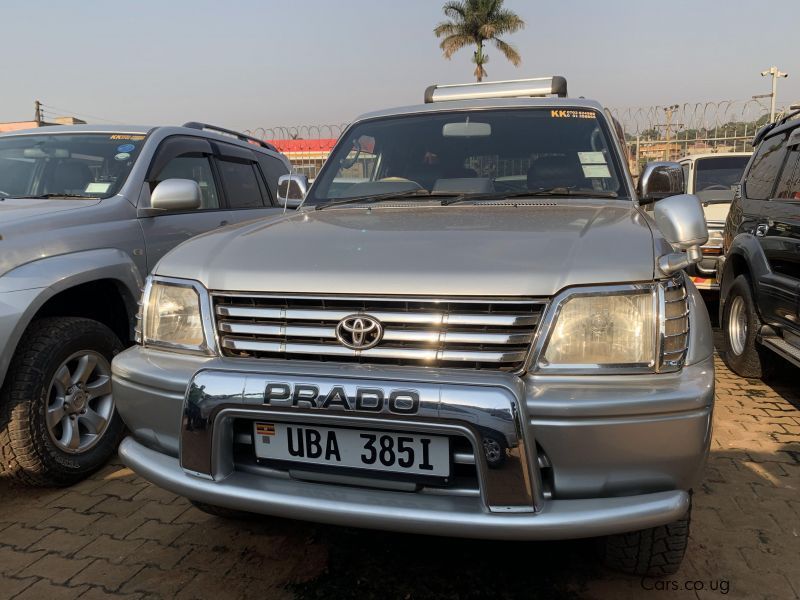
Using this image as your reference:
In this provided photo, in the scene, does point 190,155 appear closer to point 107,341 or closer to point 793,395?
point 107,341

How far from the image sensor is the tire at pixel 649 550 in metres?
2.11

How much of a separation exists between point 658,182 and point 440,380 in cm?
199

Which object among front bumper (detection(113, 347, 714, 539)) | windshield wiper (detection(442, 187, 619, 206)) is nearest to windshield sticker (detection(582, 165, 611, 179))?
windshield wiper (detection(442, 187, 619, 206))

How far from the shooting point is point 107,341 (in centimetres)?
335

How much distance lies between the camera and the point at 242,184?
517cm

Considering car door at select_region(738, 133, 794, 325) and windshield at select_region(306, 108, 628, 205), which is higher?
windshield at select_region(306, 108, 628, 205)

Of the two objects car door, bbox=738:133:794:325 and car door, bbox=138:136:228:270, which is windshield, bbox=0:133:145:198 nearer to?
car door, bbox=138:136:228:270

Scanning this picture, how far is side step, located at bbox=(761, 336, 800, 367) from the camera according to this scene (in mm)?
3834

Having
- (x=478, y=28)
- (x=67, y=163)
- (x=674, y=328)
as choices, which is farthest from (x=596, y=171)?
(x=478, y=28)

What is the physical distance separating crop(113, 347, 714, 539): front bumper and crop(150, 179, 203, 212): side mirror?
212 cm

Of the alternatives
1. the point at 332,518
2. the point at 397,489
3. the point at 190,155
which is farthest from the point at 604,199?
the point at 190,155

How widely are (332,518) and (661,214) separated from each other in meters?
1.65

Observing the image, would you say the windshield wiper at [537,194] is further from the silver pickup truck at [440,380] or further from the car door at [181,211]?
the car door at [181,211]

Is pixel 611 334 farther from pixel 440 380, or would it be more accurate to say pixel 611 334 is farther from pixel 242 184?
pixel 242 184
